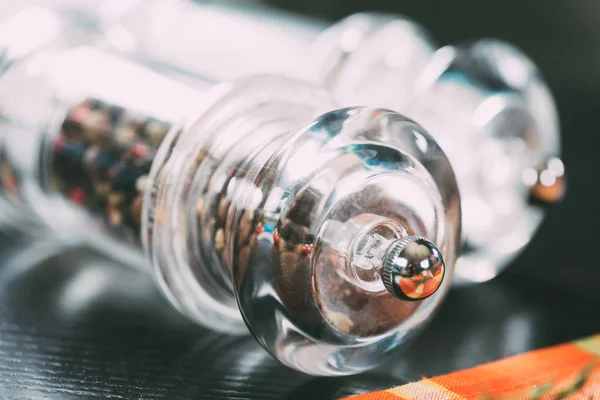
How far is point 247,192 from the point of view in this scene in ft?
1.40

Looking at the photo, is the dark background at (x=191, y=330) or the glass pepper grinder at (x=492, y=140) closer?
the dark background at (x=191, y=330)

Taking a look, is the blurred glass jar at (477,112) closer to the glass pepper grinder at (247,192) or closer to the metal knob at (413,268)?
the glass pepper grinder at (247,192)

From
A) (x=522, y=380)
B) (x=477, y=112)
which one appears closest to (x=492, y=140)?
(x=477, y=112)

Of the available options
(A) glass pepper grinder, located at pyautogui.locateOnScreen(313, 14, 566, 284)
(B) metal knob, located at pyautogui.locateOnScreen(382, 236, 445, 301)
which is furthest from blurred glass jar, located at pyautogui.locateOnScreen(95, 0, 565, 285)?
(B) metal knob, located at pyautogui.locateOnScreen(382, 236, 445, 301)

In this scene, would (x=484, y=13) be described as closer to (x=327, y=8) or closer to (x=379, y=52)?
(x=327, y=8)

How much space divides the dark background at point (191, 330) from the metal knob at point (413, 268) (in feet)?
0.32

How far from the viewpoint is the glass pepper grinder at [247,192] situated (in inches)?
16.4

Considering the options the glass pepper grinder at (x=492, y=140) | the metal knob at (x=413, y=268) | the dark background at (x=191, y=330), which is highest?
the metal knob at (x=413, y=268)

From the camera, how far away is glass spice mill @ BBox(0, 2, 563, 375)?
416 mm

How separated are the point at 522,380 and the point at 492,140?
19 cm

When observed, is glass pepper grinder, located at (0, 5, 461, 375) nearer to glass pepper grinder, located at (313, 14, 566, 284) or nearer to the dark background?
the dark background

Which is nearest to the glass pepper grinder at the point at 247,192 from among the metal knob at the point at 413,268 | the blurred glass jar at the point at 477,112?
the metal knob at the point at 413,268

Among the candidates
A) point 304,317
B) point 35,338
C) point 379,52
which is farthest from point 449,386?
point 379,52

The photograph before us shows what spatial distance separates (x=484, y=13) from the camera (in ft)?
4.21
